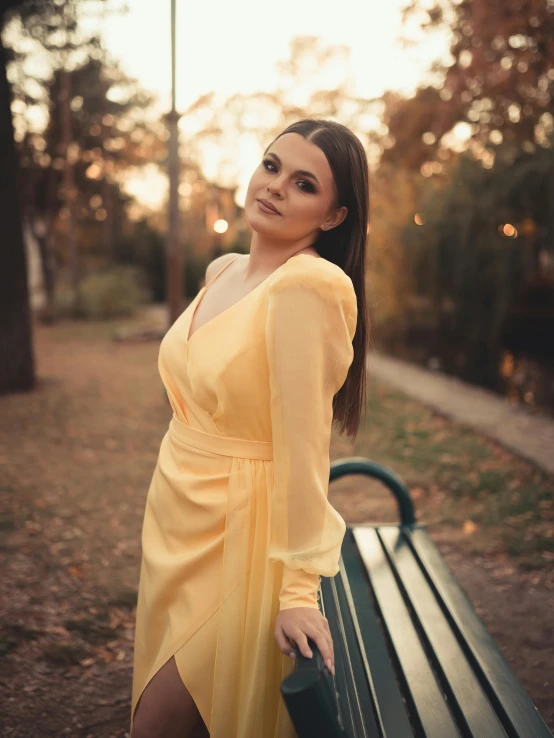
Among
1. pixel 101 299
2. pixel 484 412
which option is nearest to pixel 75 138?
pixel 101 299

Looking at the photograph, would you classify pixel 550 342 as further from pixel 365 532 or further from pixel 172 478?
pixel 172 478

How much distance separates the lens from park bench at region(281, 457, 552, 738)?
1189 millimetres

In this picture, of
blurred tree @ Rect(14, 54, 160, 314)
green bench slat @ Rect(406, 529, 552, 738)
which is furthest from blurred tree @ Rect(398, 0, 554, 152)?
blurred tree @ Rect(14, 54, 160, 314)

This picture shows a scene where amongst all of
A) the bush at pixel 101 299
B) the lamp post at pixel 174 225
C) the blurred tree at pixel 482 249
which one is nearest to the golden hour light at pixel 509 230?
the blurred tree at pixel 482 249

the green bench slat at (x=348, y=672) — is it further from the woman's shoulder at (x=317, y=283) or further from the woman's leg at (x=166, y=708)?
the woman's shoulder at (x=317, y=283)

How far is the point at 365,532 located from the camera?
280cm

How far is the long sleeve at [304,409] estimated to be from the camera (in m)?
1.30

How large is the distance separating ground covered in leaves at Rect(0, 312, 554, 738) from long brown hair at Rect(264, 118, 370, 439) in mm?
1578

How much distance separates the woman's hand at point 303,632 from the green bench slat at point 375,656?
0.46 metres

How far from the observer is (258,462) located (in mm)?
1474

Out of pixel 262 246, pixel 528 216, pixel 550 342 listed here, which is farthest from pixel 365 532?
pixel 550 342

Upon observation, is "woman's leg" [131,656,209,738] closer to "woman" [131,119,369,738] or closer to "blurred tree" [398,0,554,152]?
"woman" [131,119,369,738]

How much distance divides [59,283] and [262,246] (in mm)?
23713

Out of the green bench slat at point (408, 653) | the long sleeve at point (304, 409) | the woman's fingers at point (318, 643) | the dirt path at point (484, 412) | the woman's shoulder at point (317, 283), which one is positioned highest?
the woman's shoulder at point (317, 283)
